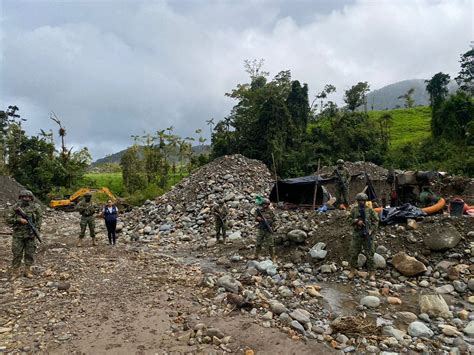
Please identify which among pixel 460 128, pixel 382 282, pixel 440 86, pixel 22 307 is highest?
pixel 440 86

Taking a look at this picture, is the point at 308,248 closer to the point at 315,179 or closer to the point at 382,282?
the point at 382,282

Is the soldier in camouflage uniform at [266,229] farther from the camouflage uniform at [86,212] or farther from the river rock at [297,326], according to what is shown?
the camouflage uniform at [86,212]

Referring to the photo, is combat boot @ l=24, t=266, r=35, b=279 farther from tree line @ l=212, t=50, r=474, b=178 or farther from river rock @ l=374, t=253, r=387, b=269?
tree line @ l=212, t=50, r=474, b=178

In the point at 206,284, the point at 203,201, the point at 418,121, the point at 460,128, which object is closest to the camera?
the point at 206,284

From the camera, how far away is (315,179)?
13.8 m

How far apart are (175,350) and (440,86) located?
51.7 meters

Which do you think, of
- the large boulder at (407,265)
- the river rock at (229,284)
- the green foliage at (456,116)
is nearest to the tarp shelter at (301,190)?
the large boulder at (407,265)

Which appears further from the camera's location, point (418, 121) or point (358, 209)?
point (418, 121)

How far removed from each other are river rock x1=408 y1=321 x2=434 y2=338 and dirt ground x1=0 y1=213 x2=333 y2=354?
1434 millimetres

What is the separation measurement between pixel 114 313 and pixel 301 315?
292 cm

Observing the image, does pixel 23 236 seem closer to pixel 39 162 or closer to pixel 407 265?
pixel 407 265

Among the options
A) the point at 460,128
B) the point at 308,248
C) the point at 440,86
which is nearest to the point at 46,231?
the point at 308,248

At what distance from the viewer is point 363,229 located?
7.50 metres

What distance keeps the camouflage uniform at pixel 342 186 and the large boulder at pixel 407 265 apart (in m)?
4.39
